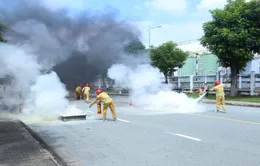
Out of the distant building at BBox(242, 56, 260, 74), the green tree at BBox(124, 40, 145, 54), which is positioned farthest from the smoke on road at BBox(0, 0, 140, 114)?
the distant building at BBox(242, 56, 260, 74)

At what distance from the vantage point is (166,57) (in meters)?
29.8

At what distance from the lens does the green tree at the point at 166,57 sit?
29656mm

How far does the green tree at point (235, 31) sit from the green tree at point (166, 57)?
7.69m

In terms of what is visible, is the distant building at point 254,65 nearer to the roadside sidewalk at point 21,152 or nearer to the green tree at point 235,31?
the green tree at point 235,31

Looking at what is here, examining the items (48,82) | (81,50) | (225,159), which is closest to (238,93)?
(81,50)

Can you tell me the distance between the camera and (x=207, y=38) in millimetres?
22328

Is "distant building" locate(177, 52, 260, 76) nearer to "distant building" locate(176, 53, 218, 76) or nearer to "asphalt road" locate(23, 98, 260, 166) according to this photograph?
"distant building" locate(176, 53, 218, 76)

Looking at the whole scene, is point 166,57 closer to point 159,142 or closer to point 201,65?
Result: point 201,65

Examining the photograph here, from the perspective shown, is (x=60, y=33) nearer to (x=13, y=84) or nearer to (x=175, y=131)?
(x=13, y=84)

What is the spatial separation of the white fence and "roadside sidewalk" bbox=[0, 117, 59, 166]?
20160 mm

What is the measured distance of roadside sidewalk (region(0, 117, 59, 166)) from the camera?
201 inches

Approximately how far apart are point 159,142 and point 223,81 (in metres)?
21.6

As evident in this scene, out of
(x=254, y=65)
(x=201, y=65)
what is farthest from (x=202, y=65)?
(x=254, y=65)

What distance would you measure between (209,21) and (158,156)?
19.1 meters
